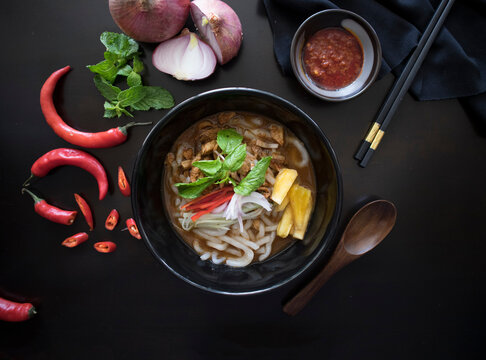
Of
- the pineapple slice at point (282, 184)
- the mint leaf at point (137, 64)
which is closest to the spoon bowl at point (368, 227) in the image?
the pineapple slice at point (282, 184)

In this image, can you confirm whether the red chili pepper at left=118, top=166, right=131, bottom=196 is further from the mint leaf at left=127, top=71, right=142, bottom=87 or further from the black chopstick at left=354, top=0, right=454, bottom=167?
the black chopstick at left=354, top=0, right=454, bottom=167

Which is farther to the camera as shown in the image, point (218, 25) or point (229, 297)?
point (229, 297)

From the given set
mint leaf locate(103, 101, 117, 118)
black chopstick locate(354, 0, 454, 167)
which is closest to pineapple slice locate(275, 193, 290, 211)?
black chopstick locate(354, 0, 454, 167)

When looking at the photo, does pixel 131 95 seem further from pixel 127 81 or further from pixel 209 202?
pixel 209 202

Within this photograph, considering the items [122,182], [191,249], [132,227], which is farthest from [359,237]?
[122,182]

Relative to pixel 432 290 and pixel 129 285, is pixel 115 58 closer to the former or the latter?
pixel 129 285

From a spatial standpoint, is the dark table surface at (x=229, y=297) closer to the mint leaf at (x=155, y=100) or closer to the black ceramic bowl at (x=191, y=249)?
the mint leaf at (x=155, y=100)
